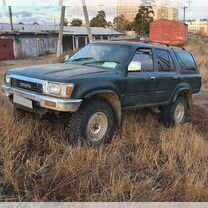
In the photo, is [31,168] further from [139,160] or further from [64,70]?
[64,70]

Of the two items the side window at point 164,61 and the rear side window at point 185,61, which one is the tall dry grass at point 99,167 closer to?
the side window at point 164,61

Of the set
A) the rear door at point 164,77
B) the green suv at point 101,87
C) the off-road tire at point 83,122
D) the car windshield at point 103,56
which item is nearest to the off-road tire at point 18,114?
the green suv at point 101,87

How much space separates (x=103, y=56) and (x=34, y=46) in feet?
134

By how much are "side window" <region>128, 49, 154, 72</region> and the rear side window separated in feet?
3.79

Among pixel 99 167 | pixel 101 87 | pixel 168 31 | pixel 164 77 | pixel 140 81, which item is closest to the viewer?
pixel 99 167

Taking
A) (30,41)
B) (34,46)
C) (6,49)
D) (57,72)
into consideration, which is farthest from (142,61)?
(34,46)

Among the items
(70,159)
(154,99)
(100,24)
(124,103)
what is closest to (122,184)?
(70,159)

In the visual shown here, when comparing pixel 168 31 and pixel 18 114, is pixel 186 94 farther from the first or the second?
pixel 168 31

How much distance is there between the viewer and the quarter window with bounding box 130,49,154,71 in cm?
686

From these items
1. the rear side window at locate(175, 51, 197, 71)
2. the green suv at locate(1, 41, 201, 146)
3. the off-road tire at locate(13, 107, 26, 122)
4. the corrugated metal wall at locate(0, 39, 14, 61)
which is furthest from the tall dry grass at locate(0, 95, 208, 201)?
the corrugated metal wall at locate(0, 39, 14, 61)

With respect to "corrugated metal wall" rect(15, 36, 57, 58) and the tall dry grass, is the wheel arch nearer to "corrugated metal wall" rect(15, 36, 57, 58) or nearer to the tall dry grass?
the tall dry grass

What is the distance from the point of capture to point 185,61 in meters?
8.41

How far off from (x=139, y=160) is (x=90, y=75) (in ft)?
5.39

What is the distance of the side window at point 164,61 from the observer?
7.52 meters
